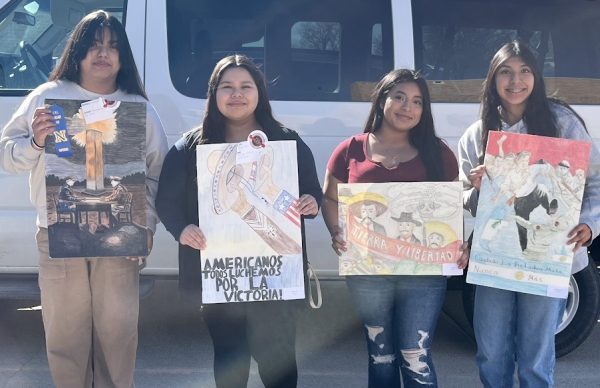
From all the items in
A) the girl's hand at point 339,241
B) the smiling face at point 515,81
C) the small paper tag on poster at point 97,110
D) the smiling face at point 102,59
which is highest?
the smiling face at point 102,59

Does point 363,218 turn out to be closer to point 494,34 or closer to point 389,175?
point 389,175

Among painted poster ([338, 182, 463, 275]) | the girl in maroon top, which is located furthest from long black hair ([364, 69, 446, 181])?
painted poster ([338, 182, 463, 275])

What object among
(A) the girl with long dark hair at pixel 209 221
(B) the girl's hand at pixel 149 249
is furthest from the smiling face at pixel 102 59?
(B) the girl's hand at pixel 149 249

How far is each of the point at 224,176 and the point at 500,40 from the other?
2.31 m

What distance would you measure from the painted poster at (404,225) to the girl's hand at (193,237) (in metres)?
0.58

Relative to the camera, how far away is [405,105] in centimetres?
315

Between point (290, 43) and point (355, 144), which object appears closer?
point (355, 144)

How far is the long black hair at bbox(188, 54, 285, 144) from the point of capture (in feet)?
10.2

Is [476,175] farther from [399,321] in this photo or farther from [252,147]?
[252,147]

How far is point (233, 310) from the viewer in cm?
316

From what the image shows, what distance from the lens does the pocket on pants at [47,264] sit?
10.2 ft

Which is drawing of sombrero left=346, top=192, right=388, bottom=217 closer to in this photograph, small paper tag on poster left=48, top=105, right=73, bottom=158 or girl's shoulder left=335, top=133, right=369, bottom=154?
girl's shoulder left=335, top=133, right=369, bottom=154

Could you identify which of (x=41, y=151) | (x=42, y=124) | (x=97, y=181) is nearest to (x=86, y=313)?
(x=97, y=181)

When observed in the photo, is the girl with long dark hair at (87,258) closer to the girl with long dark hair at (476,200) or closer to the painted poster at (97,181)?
the painted poster at (97,181)
